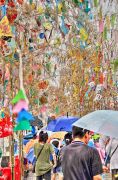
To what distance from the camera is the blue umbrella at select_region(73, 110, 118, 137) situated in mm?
8625

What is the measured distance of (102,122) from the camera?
353 inches

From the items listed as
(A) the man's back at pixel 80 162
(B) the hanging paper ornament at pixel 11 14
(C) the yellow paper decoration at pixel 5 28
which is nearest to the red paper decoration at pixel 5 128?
(C) the yellow paper decoration at pixel 5 28

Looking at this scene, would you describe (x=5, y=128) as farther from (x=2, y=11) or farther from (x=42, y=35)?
(x=42, y=35)

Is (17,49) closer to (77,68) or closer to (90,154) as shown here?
(90,154)

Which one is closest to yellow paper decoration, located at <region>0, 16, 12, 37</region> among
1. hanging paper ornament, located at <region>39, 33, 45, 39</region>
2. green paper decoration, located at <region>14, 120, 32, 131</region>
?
green paper decoration, located at <region>14, 120, 32, 131</region>

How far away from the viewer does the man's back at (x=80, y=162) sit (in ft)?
22.4

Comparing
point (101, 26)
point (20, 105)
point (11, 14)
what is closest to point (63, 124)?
point (11, 14)

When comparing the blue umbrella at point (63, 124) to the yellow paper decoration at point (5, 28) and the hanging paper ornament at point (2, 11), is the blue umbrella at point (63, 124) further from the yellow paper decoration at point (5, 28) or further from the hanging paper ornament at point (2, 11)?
the yellow paper decoration at point (5, 28)

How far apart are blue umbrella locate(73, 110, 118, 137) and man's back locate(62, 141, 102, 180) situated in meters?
1.39

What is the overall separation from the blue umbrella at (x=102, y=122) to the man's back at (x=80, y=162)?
139 centimetres

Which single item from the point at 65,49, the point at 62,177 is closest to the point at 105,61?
the point at 65,49

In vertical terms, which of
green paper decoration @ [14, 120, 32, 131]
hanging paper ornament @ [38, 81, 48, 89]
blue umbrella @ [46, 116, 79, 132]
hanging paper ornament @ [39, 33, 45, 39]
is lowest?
blue umbrella @ [46, 116, 79, 132]

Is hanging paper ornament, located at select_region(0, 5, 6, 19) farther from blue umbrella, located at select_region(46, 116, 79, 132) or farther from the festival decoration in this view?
blue umbrella, located at select_region(46, 116, 79, 132)

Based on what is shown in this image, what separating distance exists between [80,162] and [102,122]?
6.97ft
